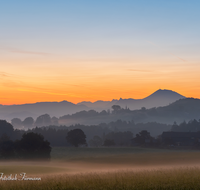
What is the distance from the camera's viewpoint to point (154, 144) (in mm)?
128375

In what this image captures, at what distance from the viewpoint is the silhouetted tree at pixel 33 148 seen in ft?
245

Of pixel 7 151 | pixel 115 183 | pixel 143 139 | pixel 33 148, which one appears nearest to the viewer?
pixel 115 183

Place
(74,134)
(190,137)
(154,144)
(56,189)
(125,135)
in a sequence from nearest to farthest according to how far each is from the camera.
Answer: (56,189)
(74,134)
(154,144)
(190,137)
(125,135)

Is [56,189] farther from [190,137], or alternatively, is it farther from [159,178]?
[190,137]

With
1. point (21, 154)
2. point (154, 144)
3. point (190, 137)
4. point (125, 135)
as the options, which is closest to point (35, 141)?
point (21, 154)

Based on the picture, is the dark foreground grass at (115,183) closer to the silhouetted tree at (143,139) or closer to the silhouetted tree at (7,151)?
the silhouetted tree at (7,151)

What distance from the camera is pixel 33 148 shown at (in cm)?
7525

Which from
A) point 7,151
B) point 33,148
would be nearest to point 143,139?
point 33,148

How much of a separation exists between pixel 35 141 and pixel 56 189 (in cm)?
5763

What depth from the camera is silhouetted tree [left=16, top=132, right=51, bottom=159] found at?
7469 cm

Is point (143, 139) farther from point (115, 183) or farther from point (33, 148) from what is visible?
point (115, 183)

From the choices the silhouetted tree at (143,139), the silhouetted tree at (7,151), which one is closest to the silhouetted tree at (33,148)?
the silhouetted tree at (7,151)

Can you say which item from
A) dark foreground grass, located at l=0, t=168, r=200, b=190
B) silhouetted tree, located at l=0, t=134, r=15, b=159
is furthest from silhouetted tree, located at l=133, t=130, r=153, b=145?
dark foreground grass, located at l=0, t=168, r=200, b=190

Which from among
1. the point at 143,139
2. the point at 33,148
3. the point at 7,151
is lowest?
the point at 143,139
